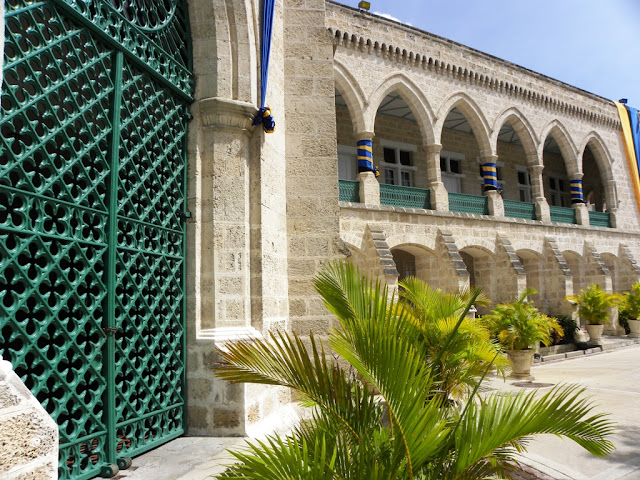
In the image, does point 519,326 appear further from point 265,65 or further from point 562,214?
point 562,214

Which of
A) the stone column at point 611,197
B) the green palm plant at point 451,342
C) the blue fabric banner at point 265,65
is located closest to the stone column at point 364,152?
the green palm plant at point 451,342

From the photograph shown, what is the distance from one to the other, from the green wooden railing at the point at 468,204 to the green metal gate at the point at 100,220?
1156 cm

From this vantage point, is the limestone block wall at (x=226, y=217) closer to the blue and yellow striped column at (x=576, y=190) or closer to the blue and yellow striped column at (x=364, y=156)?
the blue and yellow striped column at (x=364, y=156)

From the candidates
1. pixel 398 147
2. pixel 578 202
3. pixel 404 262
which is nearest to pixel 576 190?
pixel 578 202

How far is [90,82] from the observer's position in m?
3.11

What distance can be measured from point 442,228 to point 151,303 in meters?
11.1

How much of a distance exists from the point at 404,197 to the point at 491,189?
382 cm

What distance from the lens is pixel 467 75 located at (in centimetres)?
1474

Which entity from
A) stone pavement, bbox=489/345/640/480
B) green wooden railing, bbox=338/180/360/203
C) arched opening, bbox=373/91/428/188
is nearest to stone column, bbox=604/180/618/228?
arched opening, bbox=373/91/428/188

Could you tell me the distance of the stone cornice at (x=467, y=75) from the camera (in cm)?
1254

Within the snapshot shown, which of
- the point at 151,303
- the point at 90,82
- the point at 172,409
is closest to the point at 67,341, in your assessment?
the point at 151,303

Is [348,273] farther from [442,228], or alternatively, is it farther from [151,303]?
[442,228]

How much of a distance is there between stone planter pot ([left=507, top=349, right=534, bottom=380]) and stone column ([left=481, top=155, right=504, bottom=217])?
24.2 ft

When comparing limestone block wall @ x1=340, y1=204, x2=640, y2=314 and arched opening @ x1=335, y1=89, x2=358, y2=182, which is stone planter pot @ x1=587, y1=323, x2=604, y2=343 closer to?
limestone block wall @ x1=340, y1=204, x2=640, y2=314
